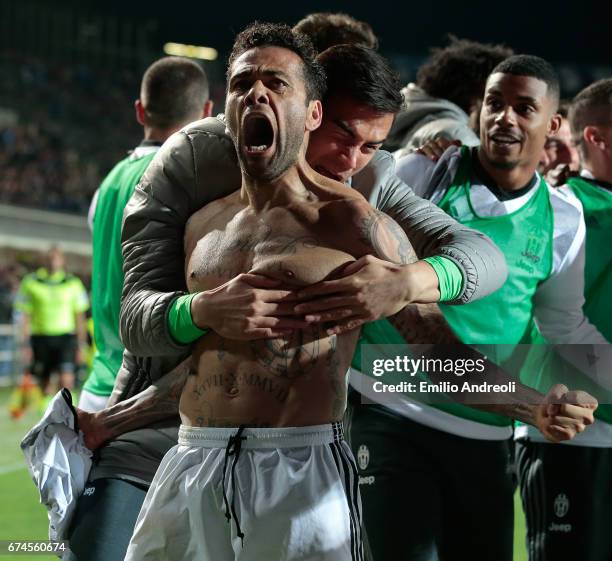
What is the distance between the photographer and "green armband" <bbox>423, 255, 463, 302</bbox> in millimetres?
2367

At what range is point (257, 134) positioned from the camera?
2.38m

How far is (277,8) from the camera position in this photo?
32250 mm

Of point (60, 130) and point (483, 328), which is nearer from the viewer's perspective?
point (483, 328)

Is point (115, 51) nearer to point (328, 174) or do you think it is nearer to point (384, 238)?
point (328, 174)

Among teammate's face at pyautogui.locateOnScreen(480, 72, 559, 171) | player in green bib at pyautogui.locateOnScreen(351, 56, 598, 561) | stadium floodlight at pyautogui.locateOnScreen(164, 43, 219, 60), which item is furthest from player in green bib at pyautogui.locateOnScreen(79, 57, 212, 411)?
stadium floodlight at pyautogui.locateOnScreen(164, 43, 219, 60)

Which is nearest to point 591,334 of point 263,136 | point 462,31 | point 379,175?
point 379,175

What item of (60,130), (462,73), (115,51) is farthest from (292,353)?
(115,51)

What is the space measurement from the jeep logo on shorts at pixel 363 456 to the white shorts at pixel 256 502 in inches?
38.2

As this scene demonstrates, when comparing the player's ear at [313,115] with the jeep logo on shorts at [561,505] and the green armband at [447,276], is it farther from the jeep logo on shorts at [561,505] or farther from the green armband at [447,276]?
the jeep logo on shorts at [561,505]

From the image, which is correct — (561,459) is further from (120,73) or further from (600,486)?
(120,73)

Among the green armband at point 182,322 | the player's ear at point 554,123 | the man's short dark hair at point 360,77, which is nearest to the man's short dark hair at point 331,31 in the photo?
the player's ear at point 554,123

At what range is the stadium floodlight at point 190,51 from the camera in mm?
31516

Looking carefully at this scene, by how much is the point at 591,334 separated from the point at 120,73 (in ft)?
88.3

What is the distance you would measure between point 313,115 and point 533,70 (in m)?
1.38
